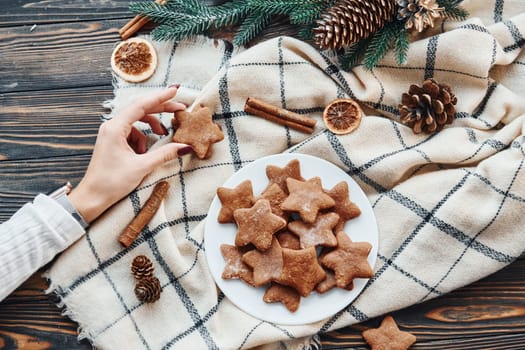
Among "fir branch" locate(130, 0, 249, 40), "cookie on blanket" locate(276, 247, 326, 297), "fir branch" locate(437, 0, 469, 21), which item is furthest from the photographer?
"fir branch" locate(130, 0, 249, 40)

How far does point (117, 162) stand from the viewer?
5.12ft

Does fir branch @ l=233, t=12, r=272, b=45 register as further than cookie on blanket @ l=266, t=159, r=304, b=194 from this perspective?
Yes

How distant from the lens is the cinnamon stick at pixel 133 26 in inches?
69.2

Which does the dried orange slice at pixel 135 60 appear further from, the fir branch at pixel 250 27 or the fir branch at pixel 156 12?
the fir branch at pixel 250 27

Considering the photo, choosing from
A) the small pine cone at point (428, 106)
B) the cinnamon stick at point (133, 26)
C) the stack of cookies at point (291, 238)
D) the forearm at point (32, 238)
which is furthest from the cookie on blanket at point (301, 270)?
the cinnamon stick at point (133, 26)

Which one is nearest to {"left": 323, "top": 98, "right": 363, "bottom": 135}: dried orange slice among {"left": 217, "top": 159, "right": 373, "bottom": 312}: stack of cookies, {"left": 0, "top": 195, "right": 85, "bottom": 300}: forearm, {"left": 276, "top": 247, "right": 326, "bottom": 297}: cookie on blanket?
{"left": 217, "top": 159, "right": 373, "bottom": 312}: stack of cookies

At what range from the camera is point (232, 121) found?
1.68 metres

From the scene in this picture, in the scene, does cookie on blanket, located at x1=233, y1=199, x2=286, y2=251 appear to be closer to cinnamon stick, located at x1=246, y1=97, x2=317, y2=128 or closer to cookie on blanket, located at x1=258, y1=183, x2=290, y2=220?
cookie on blanket, located at x1=258, y1=183, x2=290, y2=220

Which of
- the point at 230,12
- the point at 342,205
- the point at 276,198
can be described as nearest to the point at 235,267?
the point at 276,198

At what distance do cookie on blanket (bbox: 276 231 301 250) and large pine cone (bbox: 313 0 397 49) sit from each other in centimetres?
52

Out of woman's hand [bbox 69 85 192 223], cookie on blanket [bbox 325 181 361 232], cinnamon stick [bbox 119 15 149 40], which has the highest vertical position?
cinnamon stick [bbox 119 15 149 40]

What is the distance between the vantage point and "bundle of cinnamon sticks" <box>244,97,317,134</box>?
165cm

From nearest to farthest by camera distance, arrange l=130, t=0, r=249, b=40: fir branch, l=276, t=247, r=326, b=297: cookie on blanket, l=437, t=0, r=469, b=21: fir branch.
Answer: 1. l=276, t=247, r=326, b=297: cookie on blanket
2. l=437, t=0, r=469, b=21: fir branch
3. l=130, t=0, r=249, b=40: fir branch

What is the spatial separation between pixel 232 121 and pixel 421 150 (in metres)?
0.54
